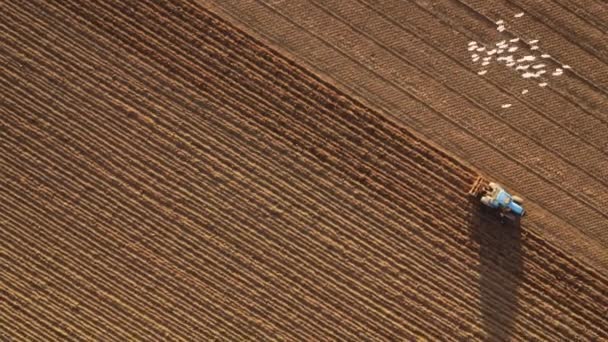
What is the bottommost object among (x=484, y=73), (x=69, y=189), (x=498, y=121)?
(x=69, y=189)

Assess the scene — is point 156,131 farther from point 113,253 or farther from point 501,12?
point 501,12

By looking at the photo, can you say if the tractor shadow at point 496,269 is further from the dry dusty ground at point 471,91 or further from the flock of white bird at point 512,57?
the flock of white bird at point 512,57

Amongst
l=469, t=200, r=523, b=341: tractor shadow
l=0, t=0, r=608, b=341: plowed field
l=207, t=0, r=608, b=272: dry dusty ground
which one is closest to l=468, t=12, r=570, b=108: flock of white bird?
l=207, t=0, r=608, b=272: dry dusty ground

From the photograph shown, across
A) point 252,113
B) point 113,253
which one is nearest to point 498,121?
point 252,113

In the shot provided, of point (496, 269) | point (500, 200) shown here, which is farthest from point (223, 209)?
point (496, 269)

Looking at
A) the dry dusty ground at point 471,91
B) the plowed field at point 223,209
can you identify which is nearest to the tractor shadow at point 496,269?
the plowed field at point 223,209
